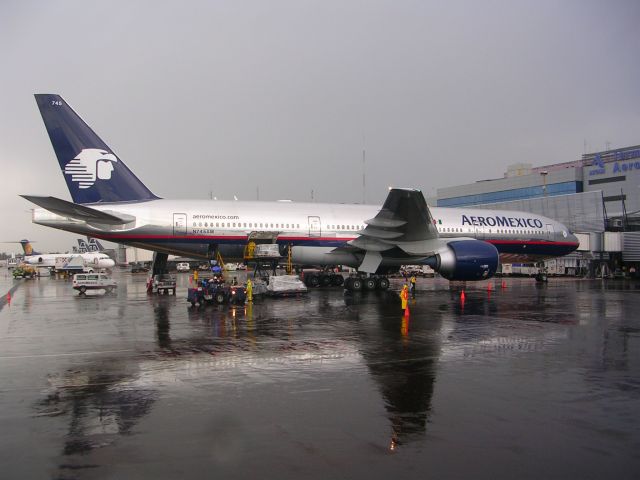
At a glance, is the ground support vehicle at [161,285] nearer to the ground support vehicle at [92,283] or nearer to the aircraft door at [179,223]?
the ground support vehicle at [92,283]

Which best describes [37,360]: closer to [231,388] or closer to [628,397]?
[231,388]

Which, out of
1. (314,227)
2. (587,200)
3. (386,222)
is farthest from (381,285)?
(587,200)

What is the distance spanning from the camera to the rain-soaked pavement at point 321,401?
17.0ft

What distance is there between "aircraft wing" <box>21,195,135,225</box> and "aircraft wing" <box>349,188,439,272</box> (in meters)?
11.4

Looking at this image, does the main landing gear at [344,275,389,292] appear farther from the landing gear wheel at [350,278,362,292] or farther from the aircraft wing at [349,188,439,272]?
the aircraft wing at [349,188,439,272]

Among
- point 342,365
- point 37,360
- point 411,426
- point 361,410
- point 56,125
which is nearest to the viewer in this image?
point 411,426

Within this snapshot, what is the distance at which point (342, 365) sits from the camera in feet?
31.4

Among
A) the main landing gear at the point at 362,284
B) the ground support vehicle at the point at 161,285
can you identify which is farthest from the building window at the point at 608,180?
the ground support vehicle at the point at 161,285

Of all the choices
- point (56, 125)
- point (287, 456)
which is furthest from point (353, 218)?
point (287, 456)

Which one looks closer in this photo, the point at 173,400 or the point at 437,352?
the point at 173,400

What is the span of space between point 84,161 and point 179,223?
526 centimetres

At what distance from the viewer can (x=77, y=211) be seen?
2236 centimetres

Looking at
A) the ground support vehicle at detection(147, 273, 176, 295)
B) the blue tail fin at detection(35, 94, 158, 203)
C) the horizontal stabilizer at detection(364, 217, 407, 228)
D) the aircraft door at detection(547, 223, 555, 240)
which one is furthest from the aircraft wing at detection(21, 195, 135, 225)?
the aircraft door at detection(547, 223, 555, 240)

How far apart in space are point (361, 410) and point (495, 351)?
518 cm
